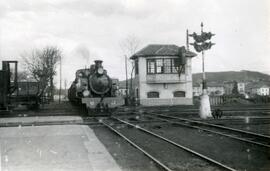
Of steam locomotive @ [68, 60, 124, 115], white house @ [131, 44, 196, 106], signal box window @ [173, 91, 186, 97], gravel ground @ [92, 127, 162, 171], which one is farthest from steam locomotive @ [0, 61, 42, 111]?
signal box window @ [173, 91, 186, 97]

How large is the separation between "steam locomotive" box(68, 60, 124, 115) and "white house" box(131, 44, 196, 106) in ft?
65.9

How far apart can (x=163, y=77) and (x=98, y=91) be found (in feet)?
69.2

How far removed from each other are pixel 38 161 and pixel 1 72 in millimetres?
14541

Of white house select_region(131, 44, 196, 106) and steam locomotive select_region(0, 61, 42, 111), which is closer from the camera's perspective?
steam locomotive select_region(0, 61, 42, 111)

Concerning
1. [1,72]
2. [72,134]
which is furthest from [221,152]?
[1,72]

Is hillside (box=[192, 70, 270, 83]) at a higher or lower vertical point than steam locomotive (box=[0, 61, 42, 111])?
higher

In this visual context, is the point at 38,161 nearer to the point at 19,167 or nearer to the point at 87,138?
the point at 19,167

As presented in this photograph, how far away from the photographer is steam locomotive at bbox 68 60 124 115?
70.9 feet

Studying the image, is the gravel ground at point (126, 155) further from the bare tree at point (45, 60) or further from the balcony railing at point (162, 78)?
the bare tree at point (45, 60)

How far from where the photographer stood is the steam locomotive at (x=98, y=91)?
70.9ft

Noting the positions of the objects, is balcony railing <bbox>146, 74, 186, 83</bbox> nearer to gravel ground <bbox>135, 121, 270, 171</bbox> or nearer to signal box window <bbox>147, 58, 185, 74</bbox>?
signal box window <bbox>147, 58, 185, 74</bbox>

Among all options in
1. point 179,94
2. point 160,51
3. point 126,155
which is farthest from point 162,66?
point 126,155

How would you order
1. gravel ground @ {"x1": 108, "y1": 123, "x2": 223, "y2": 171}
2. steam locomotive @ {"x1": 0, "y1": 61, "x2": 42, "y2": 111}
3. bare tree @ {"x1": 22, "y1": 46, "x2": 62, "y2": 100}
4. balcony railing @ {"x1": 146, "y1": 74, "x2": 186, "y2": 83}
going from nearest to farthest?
gravel ground @ {"x1": 108, "y1": 123, "x2": 223, "y2": 171}, steam locomotive @ {"x1": 0, "y1": 61, "x2": 42, "y2": 111}, balcony railing @ {"x1": 146, "y1": 74, "x2": 186, "y2": 83}, bare tree @ {"x1": 22, "y1": 46, "x2": 62, "y2": 100}

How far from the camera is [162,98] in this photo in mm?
43250
